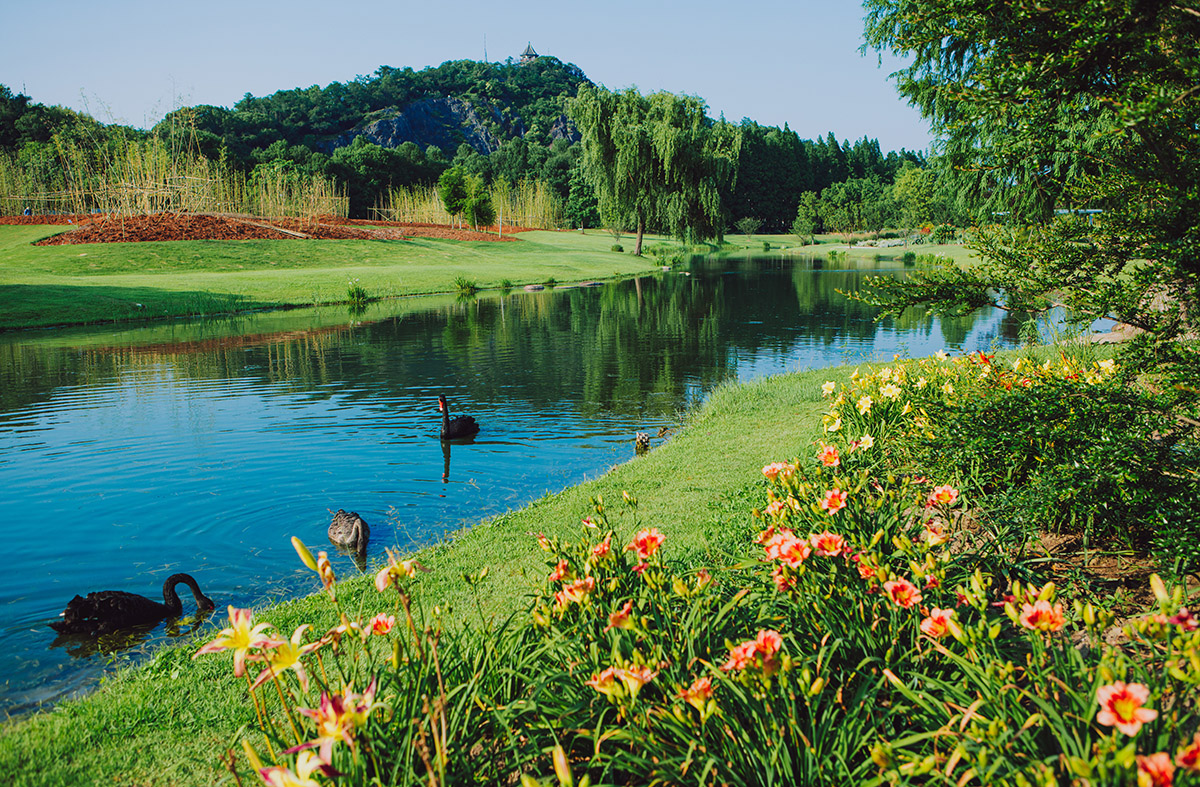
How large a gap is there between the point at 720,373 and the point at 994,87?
10593 mm

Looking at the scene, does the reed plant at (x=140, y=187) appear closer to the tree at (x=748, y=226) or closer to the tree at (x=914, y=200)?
the tree at (x=914, y=200)

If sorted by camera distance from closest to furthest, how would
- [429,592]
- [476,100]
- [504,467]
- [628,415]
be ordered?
[429,592], [504,467], [628,415], [476,100]

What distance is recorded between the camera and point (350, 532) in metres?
6.22

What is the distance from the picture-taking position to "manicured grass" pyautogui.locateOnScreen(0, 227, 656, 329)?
73.8 feet

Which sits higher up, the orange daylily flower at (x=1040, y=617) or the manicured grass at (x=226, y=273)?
the manicured grass at (x=226, y=273)

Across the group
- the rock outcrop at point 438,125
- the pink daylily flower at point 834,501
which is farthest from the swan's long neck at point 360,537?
the rock outcrop at point 438,125

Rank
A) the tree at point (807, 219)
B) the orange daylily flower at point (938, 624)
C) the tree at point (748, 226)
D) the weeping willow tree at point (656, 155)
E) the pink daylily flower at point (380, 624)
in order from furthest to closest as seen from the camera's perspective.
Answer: the tree at point (748, 226), the tree at point (807, 219), the weeping willow tree at point (656, 155), the pink daylily flower at point (380, 624), the orange daylily flower at point (938, 624)

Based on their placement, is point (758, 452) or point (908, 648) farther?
point (758, 452)

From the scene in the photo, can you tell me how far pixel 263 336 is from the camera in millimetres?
18672

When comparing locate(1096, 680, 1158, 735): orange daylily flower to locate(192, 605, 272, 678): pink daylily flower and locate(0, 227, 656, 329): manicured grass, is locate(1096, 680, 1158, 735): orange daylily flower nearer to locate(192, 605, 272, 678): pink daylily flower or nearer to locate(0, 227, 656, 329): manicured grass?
locate(192, 605, 272, 678): pink daylily flower

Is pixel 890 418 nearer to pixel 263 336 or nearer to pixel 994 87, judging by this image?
pixel 994 87

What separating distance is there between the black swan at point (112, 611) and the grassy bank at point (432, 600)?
41 centimetres

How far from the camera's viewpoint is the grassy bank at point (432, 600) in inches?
117

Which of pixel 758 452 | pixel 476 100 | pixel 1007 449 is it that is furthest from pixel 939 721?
pixel 476 100
